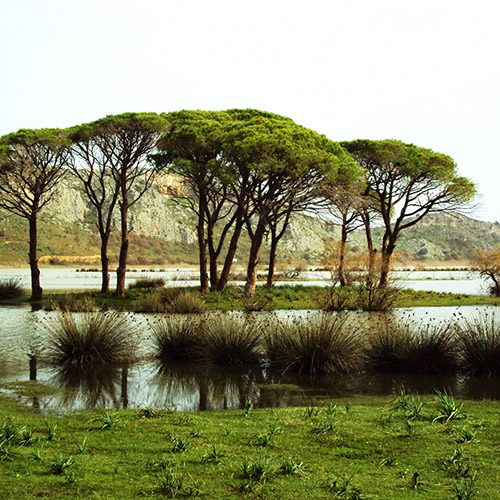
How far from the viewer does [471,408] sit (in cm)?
826

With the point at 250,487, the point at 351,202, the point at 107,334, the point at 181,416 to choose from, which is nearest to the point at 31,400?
the point at 181,416

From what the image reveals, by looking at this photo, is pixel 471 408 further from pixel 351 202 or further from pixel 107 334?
pixel 351 202

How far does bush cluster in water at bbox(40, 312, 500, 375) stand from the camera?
11945 mm

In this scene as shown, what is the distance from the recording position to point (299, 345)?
1224 cm

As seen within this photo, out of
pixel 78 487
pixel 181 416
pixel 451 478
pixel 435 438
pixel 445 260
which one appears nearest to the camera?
pixel 78 487

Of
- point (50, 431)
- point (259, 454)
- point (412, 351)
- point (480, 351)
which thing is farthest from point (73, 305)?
point (259, 454)

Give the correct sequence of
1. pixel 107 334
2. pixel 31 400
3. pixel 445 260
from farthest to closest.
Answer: pixel 445 260 → pixel 107 334 → pixel 31 400

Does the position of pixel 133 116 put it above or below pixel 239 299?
above

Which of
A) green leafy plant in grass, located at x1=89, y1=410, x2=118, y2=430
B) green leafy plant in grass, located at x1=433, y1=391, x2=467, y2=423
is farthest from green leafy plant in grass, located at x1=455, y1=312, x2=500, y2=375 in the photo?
green leafy plant in grass, located at x1=89, y1=410, x2=118, y2=430

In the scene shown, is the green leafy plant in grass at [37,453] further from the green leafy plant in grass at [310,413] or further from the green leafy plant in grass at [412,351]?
the green leafy plant in grass at [412,351]

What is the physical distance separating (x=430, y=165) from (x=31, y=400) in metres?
36.2

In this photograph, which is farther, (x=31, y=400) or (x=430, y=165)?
(x=430, y=165)

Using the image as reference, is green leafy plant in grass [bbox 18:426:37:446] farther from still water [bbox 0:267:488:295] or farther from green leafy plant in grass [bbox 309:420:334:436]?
still water [bbox 0:267:488:295]

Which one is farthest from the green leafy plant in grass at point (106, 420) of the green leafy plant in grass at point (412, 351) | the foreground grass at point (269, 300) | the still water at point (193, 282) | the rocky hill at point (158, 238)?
the rocky hill at point (158, 238)
